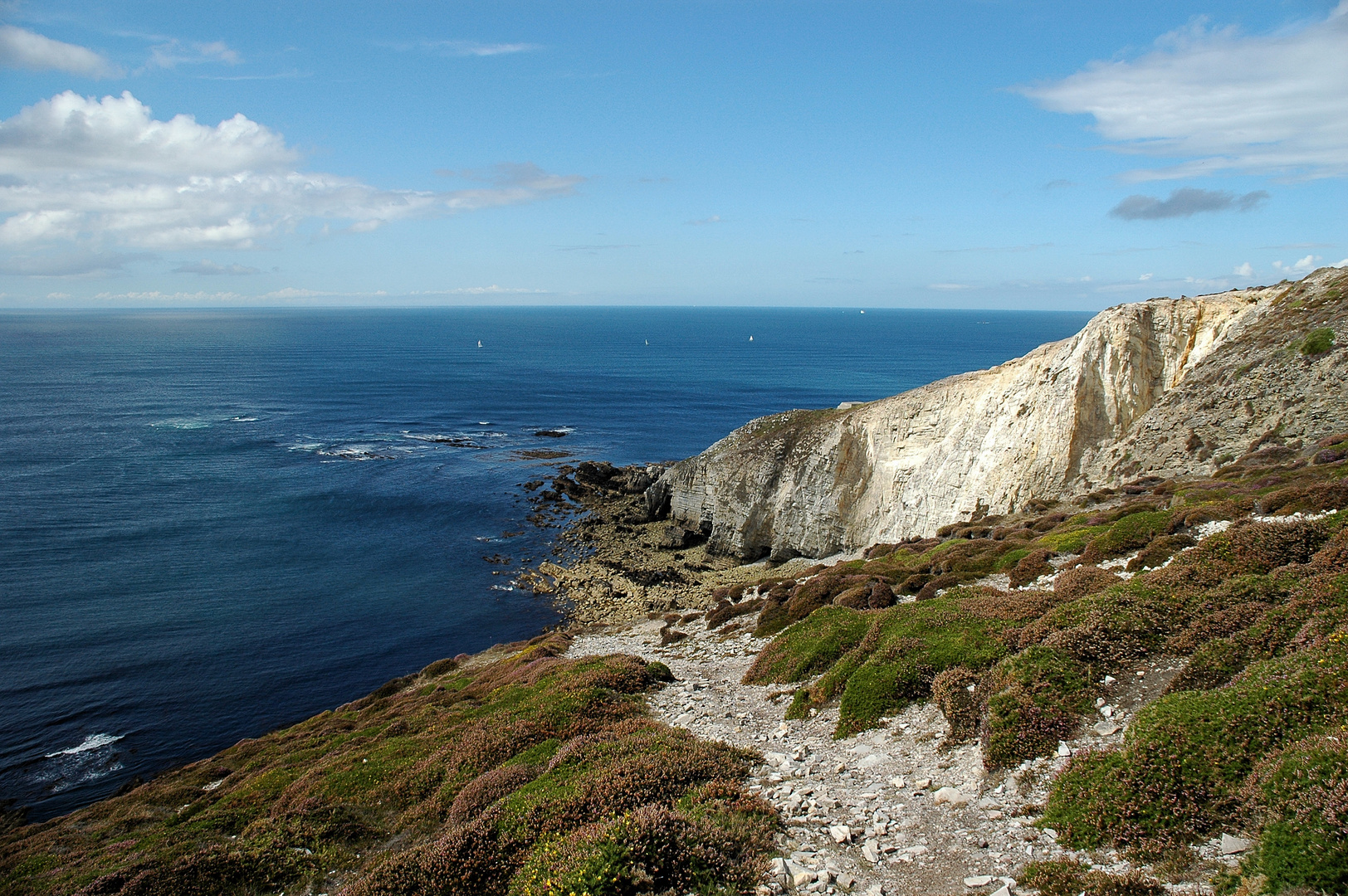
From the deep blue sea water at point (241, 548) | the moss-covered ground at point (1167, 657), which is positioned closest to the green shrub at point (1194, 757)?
the moss-covered ground at point (1167, 657)

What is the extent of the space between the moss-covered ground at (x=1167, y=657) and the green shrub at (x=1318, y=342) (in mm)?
11239

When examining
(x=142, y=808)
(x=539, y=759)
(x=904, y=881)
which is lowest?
(x=142, y=808)

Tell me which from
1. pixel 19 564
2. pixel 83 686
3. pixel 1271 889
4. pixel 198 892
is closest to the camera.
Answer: pixel 1271 889

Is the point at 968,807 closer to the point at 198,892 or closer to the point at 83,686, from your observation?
the point at 198,892

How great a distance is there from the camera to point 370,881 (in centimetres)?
1045

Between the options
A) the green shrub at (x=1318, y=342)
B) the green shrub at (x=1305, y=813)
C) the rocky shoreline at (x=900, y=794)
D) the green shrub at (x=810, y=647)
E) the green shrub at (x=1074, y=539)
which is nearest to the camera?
the green shrub at (x=1305, y=813)

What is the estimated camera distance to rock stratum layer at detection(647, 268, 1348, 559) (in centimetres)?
3170

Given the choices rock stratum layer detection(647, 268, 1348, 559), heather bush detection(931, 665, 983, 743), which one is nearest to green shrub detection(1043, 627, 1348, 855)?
heather bush detection(931, 665, 983, 743)

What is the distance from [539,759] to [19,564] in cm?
5595

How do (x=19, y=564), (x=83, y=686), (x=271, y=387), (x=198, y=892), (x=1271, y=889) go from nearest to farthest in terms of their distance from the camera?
(x=1271, y=889) < (x=198, y=892) < (x=83, y=686) < (x=19, y=564) < (x=271, y=387)

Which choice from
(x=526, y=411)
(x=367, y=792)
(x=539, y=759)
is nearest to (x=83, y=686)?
(x=367, y=792)

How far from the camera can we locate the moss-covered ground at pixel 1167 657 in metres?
7.63

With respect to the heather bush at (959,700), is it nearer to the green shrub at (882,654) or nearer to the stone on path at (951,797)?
the green shrub at (882,654)

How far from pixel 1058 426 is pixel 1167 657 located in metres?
29.8
